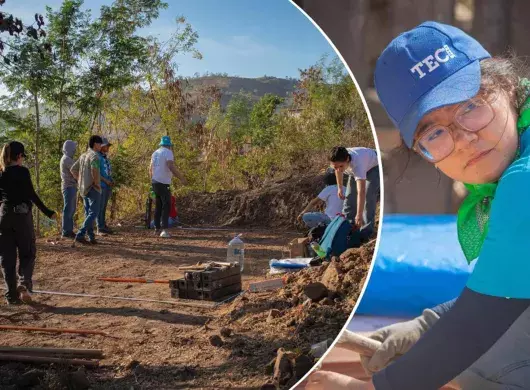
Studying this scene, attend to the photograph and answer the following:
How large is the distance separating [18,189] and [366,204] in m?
1.40

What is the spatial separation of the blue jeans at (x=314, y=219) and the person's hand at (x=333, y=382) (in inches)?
26.3

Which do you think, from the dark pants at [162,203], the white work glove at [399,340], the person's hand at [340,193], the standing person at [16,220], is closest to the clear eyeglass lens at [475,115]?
the white work glove at [399,340]

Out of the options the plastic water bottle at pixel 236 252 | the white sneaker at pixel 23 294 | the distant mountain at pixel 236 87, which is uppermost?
the distant mountain at pixel 236 87

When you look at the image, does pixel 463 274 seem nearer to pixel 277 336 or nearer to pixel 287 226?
pixel 287 226

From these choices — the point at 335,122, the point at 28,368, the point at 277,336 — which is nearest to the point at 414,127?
the point at 335,122

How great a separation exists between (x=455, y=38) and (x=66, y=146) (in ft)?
4.96

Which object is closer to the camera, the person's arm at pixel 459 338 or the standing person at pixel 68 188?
the person's arm at pixel 459 338

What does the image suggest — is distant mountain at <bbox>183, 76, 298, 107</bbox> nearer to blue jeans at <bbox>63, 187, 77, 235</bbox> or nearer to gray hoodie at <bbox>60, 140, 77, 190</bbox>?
gray hoodie at <bbox>60, 140, 77, 190</bbox>

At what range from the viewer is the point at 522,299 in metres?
1.47

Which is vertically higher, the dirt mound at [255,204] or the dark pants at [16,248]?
the dirt mound at [255,204]

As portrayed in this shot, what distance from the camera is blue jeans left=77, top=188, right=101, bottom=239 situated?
8.49ft

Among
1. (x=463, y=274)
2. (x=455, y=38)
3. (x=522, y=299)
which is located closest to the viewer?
A: (x=522, y=299)

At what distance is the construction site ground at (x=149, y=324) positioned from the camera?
7.50ft

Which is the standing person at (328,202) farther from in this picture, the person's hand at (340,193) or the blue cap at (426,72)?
the blue cap at (426,72)
